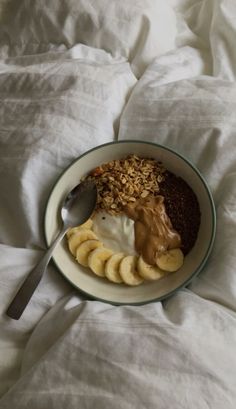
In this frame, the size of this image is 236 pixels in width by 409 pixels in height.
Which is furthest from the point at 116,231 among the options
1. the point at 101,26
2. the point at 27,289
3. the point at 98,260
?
the point at 101,26

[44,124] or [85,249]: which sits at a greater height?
[44,124]

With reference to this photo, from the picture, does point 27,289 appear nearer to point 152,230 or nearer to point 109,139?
point 152,230

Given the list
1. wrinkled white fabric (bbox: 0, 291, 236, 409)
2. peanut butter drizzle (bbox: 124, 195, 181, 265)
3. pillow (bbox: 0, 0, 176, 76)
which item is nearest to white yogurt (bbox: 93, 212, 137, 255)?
peanut butter drizzle (bbox: 124, 195, 181, 265)

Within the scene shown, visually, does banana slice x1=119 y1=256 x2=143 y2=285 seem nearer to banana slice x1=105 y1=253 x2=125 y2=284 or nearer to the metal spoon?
banana slice x1=105 y1=253 x2=125 y2=284

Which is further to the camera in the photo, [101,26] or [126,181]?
[101,26]

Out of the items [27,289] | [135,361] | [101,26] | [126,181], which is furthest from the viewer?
[101,26]

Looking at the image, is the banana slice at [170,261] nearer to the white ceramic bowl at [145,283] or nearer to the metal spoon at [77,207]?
the white ceramic bowl at [145,283]

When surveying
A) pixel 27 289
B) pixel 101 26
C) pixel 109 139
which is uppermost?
pixel 101 26

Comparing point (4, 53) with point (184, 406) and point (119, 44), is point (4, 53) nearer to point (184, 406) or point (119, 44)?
point (119, 44)
